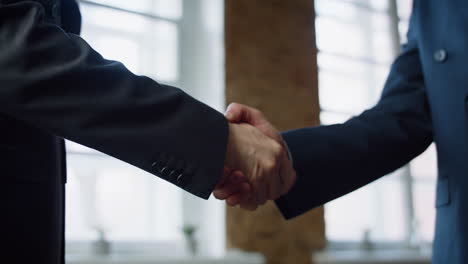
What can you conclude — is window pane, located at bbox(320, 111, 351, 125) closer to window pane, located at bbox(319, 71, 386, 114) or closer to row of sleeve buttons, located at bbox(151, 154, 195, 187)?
window pane, located at bbox(319, 71, 386, 114)

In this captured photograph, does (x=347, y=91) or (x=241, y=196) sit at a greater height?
(x=347, y=91)

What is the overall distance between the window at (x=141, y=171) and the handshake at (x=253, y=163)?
4.16 feet

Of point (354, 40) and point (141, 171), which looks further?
point (354, 40)

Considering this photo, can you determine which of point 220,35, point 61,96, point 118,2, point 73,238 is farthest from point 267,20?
point 61,96

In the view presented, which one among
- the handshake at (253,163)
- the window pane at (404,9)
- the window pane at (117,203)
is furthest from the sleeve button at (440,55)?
the window pane at (404,9)

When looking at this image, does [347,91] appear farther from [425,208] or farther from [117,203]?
[117,203]

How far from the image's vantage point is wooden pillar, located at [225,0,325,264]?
107 inches

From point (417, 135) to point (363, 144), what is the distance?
0.15 m

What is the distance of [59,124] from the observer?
2.82ft

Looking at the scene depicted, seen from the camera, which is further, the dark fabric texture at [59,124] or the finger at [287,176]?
the finger at [287,176]

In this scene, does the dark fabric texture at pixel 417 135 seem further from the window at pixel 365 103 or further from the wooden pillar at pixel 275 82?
the window at pixel 365 103

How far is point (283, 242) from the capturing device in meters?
2.79

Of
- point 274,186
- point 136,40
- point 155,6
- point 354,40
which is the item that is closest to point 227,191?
point 274,186

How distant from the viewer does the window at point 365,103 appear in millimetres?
3422
